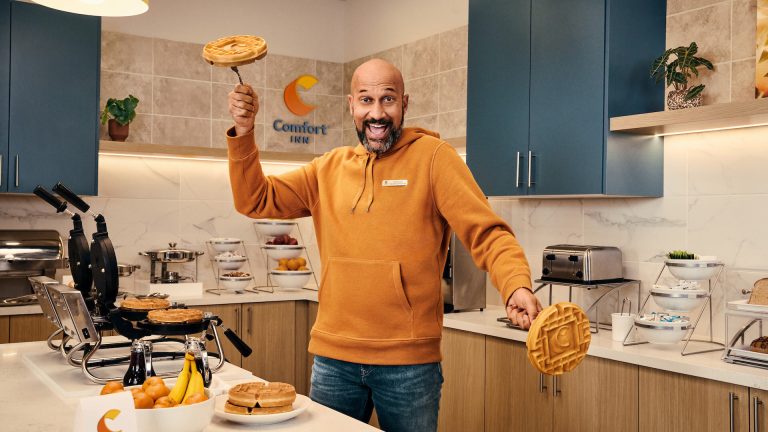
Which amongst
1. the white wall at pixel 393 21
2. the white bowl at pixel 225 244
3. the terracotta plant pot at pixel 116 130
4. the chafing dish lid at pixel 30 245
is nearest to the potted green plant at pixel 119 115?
the terracotta plant pot at pixel 116 130

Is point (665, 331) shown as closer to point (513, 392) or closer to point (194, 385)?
point (513, 392)

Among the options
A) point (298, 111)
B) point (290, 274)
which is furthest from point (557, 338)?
point (298, 111)

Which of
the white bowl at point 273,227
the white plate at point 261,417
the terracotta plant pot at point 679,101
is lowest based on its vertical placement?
the white plate at point 261,417

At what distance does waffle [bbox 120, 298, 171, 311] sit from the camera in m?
2.19

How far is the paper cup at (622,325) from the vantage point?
304cm

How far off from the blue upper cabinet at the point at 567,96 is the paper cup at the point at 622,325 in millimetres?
550

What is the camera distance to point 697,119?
291 centimetres

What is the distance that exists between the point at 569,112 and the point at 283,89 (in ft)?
8.29

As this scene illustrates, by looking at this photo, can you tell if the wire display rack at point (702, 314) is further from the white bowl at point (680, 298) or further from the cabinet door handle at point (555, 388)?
the cabinet door handle at point (555, 388)

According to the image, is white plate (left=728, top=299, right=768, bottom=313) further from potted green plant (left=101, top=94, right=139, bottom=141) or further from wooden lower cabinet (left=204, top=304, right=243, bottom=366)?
potted green plant (left=101, top=94, right=139, bottom=141)

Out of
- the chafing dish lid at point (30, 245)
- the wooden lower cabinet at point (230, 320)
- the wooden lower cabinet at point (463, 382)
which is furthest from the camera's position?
the wooden lower cabinet at point (230, 320)

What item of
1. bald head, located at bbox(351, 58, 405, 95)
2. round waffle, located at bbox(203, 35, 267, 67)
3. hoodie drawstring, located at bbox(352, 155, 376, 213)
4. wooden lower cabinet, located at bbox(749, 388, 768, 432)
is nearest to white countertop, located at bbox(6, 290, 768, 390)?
wooden lower cabinet, located at bbox(749, 388, 768, 432)

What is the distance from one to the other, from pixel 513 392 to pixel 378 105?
5.23ft

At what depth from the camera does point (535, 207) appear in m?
4.04
